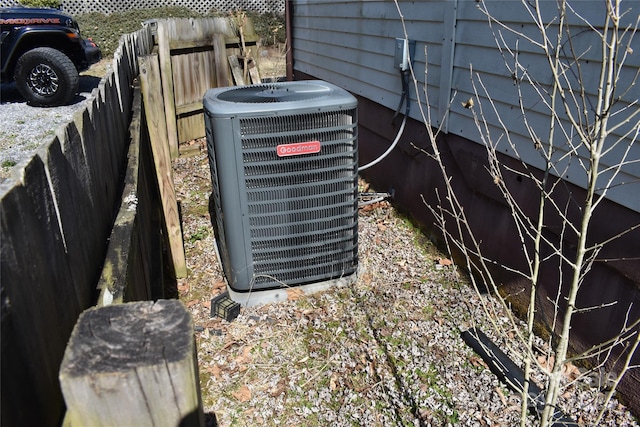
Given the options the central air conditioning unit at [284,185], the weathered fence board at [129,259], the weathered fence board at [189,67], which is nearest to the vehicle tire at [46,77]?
the weathered fence board at [189,67]

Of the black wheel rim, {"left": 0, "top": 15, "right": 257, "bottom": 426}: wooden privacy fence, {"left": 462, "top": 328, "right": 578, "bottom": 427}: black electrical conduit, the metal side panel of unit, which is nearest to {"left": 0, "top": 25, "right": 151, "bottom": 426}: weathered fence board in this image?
{"left": 0, "top": 15, "right": 257, "bottom": 426}: wooden privacy fence

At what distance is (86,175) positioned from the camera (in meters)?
1.88

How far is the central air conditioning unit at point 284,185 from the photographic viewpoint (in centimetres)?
338

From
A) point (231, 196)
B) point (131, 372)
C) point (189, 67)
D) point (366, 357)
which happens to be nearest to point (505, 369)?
point (366, 357)

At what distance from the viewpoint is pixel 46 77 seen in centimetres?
844

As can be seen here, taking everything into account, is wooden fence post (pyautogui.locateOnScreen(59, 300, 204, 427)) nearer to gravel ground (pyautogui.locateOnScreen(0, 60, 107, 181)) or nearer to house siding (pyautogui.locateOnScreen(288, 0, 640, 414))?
house siding (pyautogui.locateOnScreen(288, 0, 640, 414))

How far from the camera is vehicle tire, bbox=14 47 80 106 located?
8227 millimetres

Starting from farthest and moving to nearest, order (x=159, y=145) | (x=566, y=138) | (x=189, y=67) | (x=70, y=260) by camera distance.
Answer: (x=189, y=67), (x=159, y=145), (x=566, y=138), (x=70, y=260)

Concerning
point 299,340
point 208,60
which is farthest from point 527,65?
point 208,60

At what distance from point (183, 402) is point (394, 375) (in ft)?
7.72

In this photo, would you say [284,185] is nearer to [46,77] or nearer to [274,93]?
[274,93]

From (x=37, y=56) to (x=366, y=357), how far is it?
25.1 ft

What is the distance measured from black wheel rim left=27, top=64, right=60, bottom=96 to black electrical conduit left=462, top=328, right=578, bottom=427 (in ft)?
25.8

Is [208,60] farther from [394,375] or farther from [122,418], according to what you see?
[122,418]
